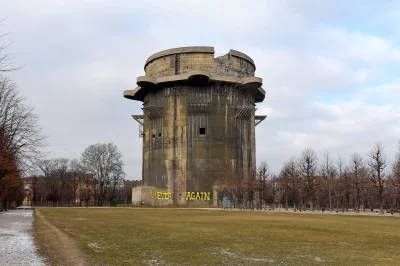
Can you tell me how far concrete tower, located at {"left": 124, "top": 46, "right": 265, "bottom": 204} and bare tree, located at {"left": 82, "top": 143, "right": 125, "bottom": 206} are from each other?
2140cm

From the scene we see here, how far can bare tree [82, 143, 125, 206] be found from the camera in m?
100

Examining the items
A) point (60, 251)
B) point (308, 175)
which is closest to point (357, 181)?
point (308, 175)

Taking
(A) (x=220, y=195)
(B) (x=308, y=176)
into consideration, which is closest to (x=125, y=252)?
(B) (x=308, y=176)

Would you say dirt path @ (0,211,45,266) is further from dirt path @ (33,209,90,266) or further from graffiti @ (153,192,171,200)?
graffiti @ (153,192,171,200)

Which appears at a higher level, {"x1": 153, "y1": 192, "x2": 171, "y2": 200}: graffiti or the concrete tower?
the concrete tower

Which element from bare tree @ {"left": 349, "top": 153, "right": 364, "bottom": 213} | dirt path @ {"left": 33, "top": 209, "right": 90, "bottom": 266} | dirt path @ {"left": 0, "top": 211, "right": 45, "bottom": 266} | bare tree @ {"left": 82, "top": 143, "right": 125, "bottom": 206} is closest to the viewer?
dirt path @ {"left": 33, "top": 209, "right": 90, "bottom": 266}

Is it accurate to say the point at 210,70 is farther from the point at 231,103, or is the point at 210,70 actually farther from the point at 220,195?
the point at 220,195

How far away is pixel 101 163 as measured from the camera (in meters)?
100

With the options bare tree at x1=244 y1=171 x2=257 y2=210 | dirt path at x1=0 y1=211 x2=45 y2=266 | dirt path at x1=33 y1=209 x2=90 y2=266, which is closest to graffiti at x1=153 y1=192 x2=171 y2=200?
bare tree at x1=244 y1=171 x2=257 y2=210

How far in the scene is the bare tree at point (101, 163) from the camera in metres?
100

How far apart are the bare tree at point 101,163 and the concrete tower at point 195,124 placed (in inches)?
843

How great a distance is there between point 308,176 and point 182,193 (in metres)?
24.4

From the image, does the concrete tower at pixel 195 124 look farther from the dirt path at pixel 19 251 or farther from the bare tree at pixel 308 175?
the dirt path at pixel 19 251

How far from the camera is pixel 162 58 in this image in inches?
3223
